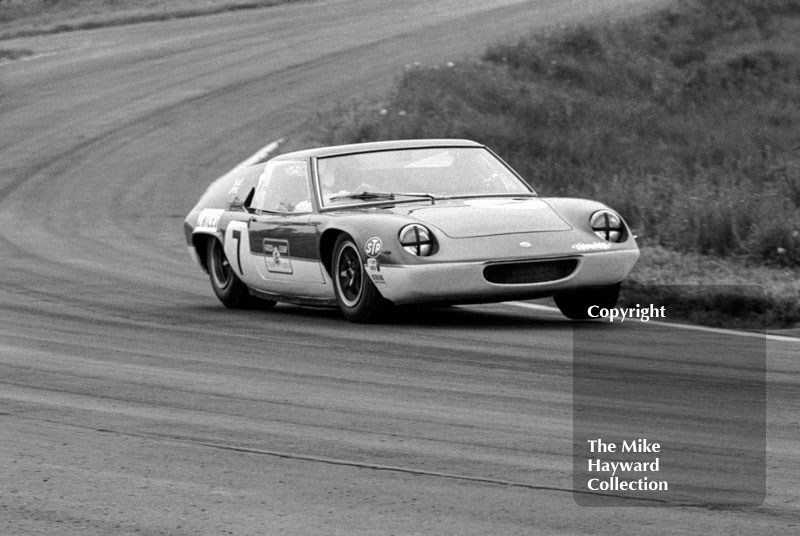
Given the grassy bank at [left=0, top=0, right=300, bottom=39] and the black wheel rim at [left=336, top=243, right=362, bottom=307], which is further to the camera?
the grassy bank at [left=0, top=0, right=300, bottom=39]

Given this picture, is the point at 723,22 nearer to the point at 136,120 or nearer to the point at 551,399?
the point at 136,120

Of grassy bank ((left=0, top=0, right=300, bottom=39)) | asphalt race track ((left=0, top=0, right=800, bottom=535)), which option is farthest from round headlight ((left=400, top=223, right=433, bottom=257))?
grassy bank ((left=0, top=0, right=300, bottom=39))

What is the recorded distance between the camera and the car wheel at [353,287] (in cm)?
968

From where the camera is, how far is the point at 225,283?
460 inches

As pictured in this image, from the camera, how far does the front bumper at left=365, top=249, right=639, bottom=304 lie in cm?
930

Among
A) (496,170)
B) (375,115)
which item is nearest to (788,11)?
(375,115)

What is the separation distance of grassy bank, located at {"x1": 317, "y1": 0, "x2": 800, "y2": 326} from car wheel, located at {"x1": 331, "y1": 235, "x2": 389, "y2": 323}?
244 cm

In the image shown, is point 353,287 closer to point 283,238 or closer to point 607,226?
point 283,238

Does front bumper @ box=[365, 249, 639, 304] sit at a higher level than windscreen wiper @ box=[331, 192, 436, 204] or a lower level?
lower

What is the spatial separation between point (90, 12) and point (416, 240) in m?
35.8

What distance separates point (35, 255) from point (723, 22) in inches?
866

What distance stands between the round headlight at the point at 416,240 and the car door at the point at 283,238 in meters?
0.93

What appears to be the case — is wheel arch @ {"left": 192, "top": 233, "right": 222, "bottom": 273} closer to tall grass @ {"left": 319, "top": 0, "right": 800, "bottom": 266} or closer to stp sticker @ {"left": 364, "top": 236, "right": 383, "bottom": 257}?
stp sticker @ {"left": 364, "top": 236, "right": 383, "bottom": 257}

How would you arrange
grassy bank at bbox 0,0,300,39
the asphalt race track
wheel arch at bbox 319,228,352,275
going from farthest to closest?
grassy bank at bbox 0,0,300,39 → wheel arch at bbox 319,228,352,275 → the asphalt race track
